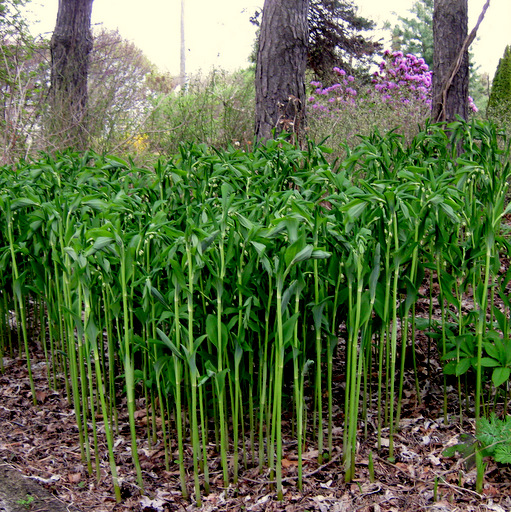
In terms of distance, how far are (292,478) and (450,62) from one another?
4.16m

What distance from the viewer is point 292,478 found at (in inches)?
82.2

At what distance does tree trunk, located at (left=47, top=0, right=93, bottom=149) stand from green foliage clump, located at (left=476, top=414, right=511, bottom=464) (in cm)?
642

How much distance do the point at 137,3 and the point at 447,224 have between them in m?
33.7

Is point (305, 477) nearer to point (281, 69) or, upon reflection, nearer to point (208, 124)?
point (281, 69)

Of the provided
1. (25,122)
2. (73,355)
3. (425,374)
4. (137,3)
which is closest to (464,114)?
(425,374)

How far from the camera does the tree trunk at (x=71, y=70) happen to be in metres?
7.31

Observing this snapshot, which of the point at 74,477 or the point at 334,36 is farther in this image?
the point at 334,36

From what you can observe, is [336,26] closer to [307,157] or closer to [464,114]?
[464,114]

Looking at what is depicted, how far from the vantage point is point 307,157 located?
9.85ft

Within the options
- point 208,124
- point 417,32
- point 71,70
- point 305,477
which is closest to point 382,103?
point 208,124

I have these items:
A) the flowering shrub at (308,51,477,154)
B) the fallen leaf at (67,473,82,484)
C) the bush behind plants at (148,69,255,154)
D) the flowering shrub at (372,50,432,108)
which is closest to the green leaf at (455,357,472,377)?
the fallen leaf at (67,473,82,484)

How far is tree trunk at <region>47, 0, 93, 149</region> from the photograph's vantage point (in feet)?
24.0

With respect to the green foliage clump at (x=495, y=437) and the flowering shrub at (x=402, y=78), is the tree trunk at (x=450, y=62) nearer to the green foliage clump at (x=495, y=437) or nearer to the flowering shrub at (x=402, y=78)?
the green foliage clump at (x=495, y=437)

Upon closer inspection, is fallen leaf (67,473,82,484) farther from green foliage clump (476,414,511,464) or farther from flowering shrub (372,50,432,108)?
flowering shrub (372,50,432,108)
